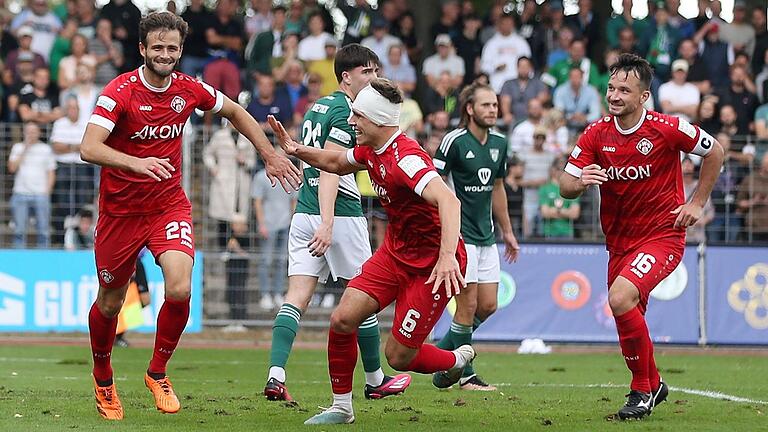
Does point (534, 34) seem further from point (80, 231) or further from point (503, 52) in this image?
point (80, 231)

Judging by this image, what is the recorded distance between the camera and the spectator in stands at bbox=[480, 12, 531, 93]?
1977cm

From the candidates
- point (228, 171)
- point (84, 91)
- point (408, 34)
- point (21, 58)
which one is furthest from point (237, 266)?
point (408, 34)

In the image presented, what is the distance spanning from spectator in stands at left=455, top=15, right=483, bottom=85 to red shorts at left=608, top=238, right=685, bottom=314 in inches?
438

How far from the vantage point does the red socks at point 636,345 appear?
855 centimetres

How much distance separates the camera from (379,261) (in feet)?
26.5

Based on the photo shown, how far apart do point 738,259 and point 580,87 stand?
4104 millimetres

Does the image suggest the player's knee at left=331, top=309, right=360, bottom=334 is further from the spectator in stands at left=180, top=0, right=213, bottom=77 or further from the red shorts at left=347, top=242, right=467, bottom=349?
the spectator in stands at left=180, top=0, right=213, bottom=77

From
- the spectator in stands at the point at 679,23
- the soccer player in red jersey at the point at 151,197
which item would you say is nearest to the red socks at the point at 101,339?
the soccer player in red jersey at the point at 151,197

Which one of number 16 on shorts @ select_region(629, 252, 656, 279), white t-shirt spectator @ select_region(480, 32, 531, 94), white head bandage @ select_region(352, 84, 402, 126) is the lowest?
number 16 on shorts @ select_region(629, 252, 656, 279)

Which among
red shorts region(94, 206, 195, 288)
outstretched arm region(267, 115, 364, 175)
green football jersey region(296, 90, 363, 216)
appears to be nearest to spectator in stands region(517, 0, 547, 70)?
green football jersey region(296, 90, 363, 216)

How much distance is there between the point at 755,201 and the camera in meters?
17.1

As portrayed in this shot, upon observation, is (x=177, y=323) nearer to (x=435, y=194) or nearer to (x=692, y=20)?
(x=435, y=194)

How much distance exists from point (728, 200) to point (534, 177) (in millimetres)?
2783

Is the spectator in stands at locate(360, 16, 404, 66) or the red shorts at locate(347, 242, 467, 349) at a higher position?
the spectator in stands at locate(360, 16, 404, 66)
